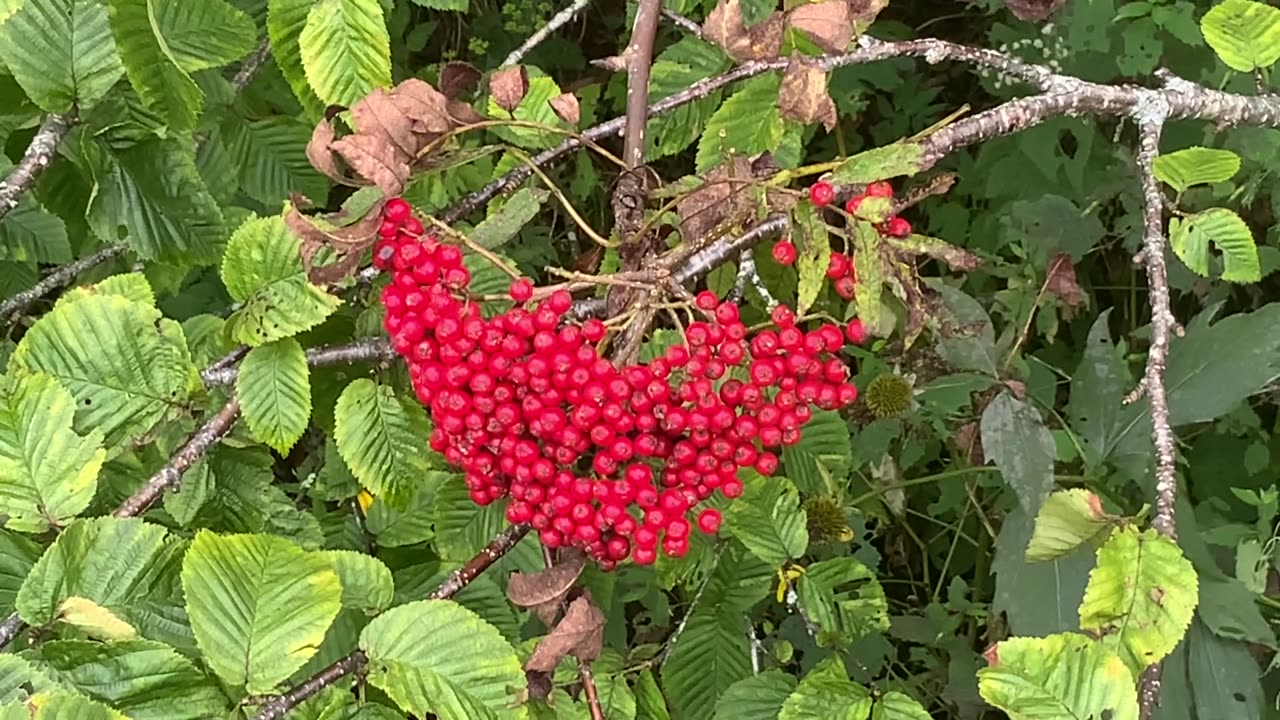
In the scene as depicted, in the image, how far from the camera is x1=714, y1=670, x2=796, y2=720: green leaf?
1.49 metres

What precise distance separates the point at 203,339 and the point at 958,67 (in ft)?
7.75

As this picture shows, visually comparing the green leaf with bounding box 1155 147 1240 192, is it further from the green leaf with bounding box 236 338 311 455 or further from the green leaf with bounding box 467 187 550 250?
the green leaf with bounding box 236 338 311 455

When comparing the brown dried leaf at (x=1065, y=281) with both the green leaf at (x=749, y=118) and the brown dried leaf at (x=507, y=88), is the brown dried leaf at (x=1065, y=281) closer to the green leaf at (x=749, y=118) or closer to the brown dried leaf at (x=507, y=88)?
the green leaf at (x=749, y=118)

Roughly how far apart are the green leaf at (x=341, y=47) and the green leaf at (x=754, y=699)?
968 millimetres

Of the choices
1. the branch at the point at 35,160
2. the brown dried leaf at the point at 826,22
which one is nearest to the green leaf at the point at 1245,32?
the brown dried leaf at the point at 826,22

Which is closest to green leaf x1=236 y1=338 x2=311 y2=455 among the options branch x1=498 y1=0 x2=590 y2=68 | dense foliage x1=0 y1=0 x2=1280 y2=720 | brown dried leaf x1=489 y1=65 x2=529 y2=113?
dense foliage x1=0 y1=0 x2=1280 y2=720

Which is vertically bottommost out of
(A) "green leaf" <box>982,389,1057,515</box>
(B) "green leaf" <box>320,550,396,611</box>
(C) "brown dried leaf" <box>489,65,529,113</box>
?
(A) "green leaf" <box>982,389,1057,515</box>

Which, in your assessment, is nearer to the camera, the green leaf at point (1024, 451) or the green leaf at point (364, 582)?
the green leaf at point (364, 582)

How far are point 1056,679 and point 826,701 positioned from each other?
0.46 metres

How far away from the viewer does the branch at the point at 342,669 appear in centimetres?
101

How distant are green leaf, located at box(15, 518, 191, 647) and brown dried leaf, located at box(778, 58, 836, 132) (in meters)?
0.79

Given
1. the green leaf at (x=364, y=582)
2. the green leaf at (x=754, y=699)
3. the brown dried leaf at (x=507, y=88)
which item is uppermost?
the brown dried leaf at (x=507, y=88)

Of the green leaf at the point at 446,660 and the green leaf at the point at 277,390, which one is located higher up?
the green leaf at the point at 277,390

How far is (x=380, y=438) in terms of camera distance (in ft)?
4.38
